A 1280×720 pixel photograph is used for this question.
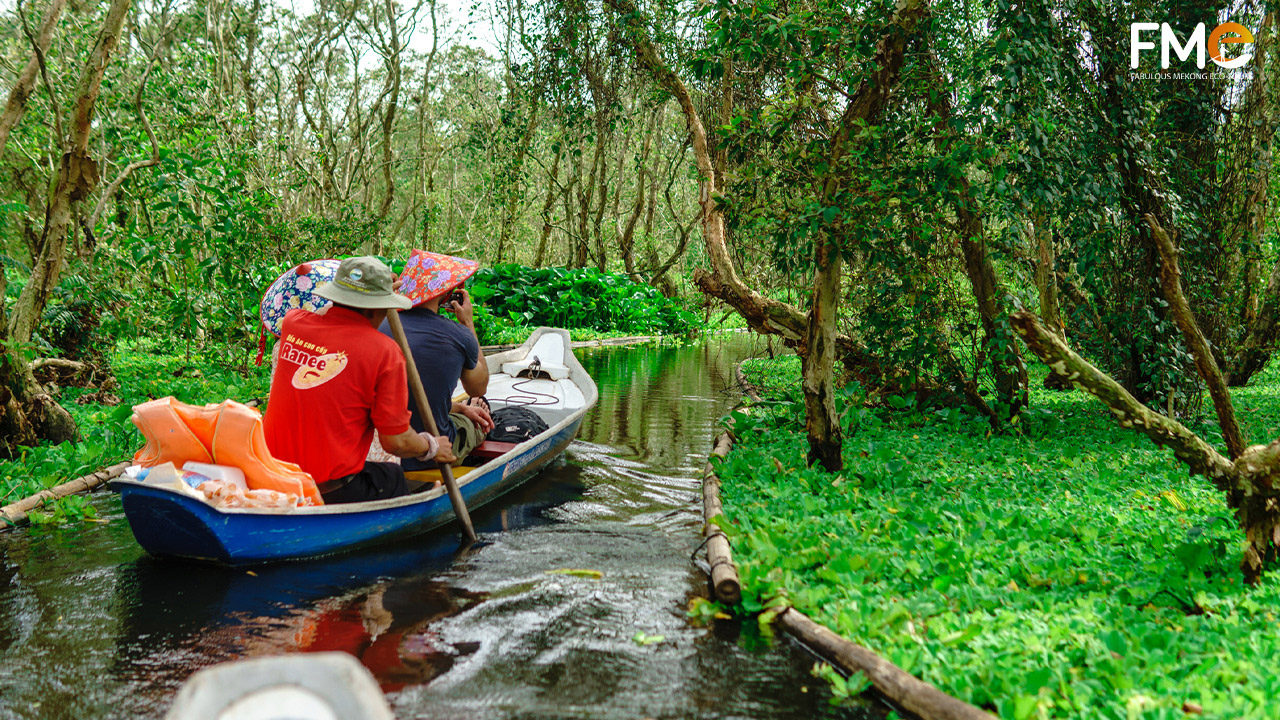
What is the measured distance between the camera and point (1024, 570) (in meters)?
4.17

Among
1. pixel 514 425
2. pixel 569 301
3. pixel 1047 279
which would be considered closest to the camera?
pixel 514 425

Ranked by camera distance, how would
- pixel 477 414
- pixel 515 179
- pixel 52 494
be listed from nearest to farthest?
pixel 52 494, pixel 477 414, pixel 515 179

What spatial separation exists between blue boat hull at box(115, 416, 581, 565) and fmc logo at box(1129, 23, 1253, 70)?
7619 millimetres

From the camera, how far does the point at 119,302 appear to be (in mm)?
9930

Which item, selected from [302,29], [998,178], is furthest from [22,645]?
[302,29]

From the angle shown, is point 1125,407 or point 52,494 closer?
point 1125,407

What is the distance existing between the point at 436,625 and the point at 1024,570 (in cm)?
288

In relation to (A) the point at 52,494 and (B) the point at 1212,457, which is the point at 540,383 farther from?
(B) the point at 1212,457

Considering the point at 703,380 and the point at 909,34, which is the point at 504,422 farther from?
the point at 703,380

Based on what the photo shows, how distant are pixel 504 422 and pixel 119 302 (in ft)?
17.9

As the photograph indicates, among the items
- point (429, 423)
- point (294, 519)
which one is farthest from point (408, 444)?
point (294, 519)

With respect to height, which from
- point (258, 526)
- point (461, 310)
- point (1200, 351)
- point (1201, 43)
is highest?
point (1201, 43)

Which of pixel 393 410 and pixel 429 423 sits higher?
pixel 393 410

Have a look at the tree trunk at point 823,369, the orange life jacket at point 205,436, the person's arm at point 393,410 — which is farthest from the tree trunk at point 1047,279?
the orange life jacket at point 205,436
